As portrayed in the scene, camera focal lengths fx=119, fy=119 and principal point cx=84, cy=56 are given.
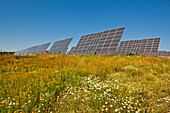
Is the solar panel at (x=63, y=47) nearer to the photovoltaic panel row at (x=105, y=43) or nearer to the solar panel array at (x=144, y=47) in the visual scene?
the photovoltaic panel row at (x=105, y=43)

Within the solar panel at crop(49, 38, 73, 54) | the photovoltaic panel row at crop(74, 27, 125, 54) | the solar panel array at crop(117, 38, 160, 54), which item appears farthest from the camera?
the solar panel array at crop(117, 38, 160, 54)

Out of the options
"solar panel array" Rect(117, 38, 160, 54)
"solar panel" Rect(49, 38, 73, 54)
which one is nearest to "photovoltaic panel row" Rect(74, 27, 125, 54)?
"solar panel" Rect(49, 38, 73, 54)

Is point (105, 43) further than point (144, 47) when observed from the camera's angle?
No

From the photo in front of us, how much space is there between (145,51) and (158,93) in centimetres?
2326

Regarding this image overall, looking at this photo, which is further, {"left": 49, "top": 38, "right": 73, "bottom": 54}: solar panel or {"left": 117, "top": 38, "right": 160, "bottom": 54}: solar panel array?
→ {"left": 117, "top": 38, "right": 160, "bottom": 54}: solar panel array

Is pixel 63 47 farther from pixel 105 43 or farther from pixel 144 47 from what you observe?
pixel 144 47

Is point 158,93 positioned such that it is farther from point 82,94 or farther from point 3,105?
point 3,105

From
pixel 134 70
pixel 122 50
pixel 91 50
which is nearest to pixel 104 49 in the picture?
pixel 91 50

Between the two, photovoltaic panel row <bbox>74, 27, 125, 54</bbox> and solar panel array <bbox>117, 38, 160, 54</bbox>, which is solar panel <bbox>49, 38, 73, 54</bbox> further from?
solar panel array <bbox>117, 38, 160, 54</bbox>

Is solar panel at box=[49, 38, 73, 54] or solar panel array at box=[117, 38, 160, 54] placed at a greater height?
solar panel array at box=[117, 38, 160, 54]

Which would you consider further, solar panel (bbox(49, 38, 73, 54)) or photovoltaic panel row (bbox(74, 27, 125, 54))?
solar panel (bbox(49, 38, 73, 54))

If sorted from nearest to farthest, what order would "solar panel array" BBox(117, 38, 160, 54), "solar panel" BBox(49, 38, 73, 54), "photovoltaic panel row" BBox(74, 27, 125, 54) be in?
1. "photovoltaic panel row" BBox(74, 27, 125, 54)
2. "solar panel" BBox(49, 38, 73, 54)
3. "solar panel array" BBox(117, 38, 160, 54)

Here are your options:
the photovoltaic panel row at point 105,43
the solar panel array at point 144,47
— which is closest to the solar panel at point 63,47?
the photovoltaic panel row at point 105,43

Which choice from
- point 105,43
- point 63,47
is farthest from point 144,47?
point 63,47
